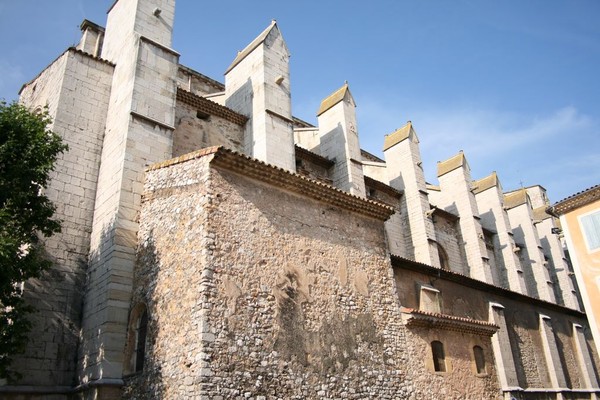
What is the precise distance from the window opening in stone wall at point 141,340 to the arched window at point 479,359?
7911 millimetres

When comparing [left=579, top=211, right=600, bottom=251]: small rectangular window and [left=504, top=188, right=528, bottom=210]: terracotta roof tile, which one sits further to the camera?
[left=504, top=188, right=528, bottom=210]: terracotta roof tile

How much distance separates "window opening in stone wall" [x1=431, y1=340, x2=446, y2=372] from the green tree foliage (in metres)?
8.42

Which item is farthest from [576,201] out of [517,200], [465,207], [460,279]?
[517,200]

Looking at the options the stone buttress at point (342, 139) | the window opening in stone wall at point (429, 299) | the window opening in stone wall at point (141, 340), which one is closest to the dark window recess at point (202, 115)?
the stone buttress at point (342, 139)

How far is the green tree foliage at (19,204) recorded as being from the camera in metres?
7.88

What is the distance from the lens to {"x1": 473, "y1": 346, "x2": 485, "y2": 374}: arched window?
12.3 m

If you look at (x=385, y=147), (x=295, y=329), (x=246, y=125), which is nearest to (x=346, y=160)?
(x=246, y=125)

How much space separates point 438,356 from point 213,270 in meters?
6.16

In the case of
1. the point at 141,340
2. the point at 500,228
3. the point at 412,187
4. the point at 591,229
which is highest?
the point at 412,187

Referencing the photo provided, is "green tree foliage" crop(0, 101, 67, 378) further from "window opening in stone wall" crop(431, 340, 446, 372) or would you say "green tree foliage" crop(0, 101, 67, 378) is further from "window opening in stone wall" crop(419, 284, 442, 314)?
"window opening in stone wall" crop(419, 284, 442, 314)

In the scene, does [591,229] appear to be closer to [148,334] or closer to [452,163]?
[452,163]

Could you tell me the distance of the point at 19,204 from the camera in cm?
865

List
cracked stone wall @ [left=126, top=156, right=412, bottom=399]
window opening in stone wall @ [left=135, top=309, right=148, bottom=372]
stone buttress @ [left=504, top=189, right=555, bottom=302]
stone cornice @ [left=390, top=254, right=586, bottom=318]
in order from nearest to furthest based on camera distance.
→ cracked stone wall @ [left=126, top=156, right=412, bottom=399], window opening in stone wall @ [left=135, top=309, right=148, bottom=372], stone cornice @ [left=390, top=254, right=586, bottom=318], stone buttress @ [left=504, top=189, right=555, bottom=302]

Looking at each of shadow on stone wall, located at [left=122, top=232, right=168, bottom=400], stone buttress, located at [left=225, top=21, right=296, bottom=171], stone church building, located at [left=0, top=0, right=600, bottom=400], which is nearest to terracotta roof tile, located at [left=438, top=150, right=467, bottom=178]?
stone church building, located at [left=0, top=0, right=600, bottom=400]
